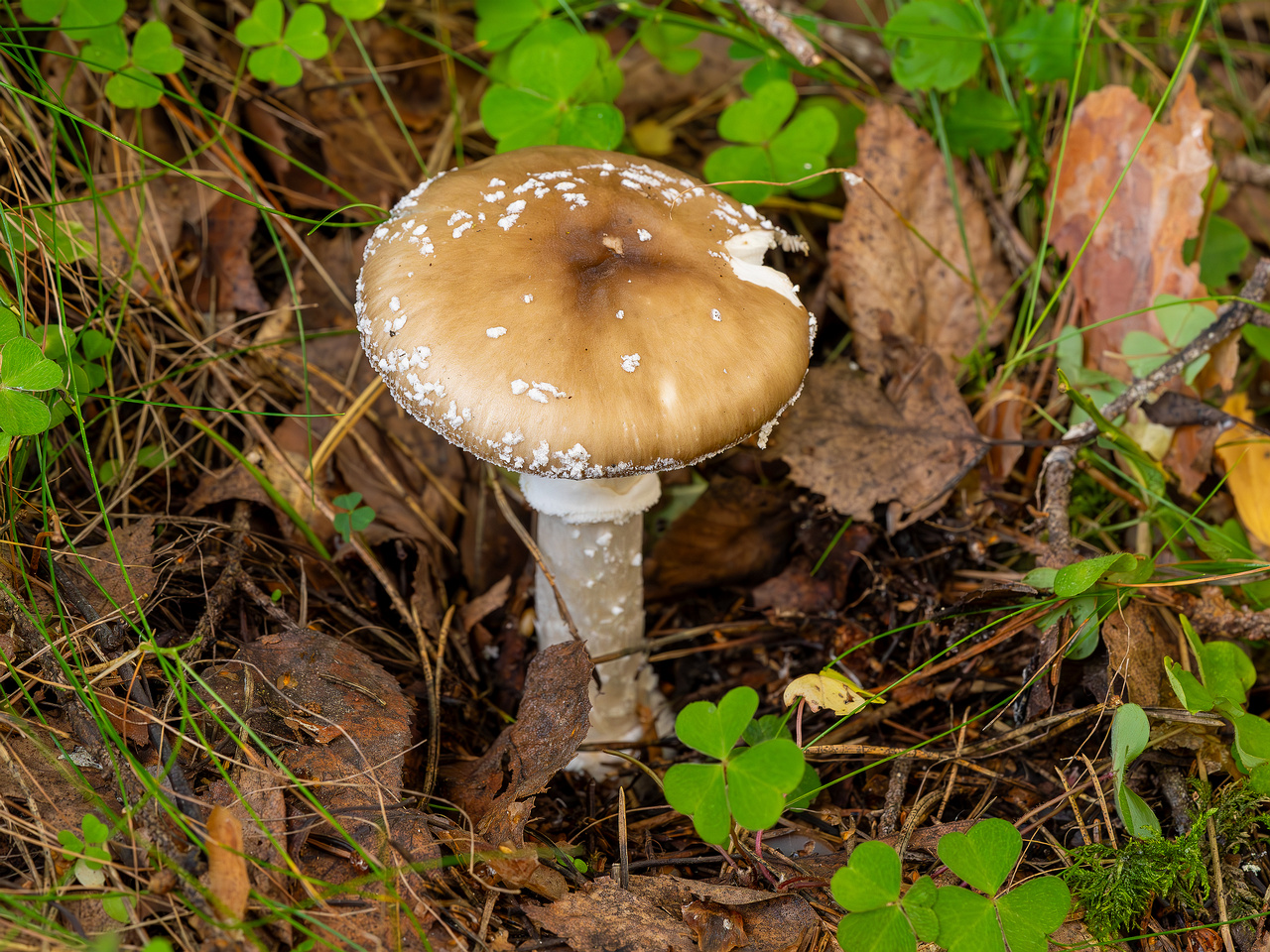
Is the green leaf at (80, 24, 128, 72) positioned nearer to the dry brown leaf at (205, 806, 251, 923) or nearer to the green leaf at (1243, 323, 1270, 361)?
the dry brown leaf at (205, 806, 251, 923)

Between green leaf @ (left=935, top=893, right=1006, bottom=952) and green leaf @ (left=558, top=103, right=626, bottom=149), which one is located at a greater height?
green leaf @ (left=558, top=103, right=626, bottom=149)

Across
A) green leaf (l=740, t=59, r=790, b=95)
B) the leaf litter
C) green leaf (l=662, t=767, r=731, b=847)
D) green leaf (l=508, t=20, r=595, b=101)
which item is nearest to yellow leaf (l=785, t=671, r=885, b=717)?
the leaf litter

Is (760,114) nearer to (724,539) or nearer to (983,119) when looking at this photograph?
(983,119)

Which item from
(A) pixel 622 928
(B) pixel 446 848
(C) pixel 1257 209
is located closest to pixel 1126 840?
(A) pixel 622 928

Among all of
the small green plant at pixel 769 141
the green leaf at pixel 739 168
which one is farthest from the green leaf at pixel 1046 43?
the green leaf at pixel 739 168

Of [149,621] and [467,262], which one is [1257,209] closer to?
[467,262]

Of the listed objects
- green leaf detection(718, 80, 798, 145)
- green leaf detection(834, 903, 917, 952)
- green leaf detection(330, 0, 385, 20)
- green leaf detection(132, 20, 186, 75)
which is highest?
green leaf detection(330, 0, 385, 20)
